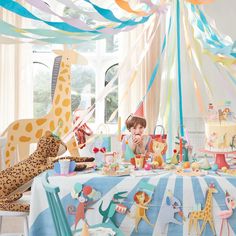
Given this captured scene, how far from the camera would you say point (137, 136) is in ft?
7.54

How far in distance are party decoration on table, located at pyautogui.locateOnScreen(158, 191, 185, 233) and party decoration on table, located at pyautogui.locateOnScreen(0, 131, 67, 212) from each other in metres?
0.76

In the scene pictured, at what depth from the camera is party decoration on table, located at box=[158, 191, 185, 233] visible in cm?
194

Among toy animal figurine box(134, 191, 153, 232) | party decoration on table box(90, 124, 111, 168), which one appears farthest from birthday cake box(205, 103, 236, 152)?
party decoration on table box(90, 124, 111, 168)

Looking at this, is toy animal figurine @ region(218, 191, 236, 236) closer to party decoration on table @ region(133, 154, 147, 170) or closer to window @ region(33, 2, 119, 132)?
party decoration on table @ region(133, 154, 147, 170)

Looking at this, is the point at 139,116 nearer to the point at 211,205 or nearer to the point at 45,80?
the point at 211,205

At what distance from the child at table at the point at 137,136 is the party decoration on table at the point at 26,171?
0.45 meters

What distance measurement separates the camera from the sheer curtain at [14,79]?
4.20 meters

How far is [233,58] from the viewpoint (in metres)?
2.50

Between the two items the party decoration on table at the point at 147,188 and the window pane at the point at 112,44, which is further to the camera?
the window pane at the point at 112,44

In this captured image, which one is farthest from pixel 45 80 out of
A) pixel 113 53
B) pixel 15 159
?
pixel 15 159

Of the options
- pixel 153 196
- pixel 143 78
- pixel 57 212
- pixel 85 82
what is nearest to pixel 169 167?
pixel 153 196

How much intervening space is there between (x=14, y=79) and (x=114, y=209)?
2.64 metres

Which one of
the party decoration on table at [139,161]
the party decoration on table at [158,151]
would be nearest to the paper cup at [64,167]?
the party decoration on table at [139,161]

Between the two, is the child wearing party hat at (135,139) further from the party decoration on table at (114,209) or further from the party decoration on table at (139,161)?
the party decoration on table at (114,209)
